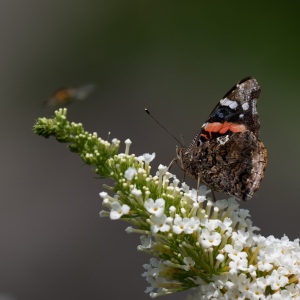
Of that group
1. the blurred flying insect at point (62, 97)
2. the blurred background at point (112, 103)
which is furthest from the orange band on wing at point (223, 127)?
the blurred background at point (112, 103)

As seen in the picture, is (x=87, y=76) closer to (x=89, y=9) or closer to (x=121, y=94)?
(x=121, y=94)

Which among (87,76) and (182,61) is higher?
(182,61)

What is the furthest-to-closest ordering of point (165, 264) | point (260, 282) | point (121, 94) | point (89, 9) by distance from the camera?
point (89, 9) < point (121, 94) < point (165, 264) < point (260, 282)

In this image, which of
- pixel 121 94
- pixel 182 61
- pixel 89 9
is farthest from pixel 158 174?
pixel 89 9

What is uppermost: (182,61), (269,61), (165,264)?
(269,61)

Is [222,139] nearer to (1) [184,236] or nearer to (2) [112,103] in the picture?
(1) [184,236]

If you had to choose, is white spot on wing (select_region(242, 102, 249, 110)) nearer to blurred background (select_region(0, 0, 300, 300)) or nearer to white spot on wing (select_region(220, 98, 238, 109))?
white spot on wing (select_region(220, 98, 238, 109))

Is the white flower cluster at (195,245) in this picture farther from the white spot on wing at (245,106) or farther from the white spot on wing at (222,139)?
the white spot on wing at (245,106)
